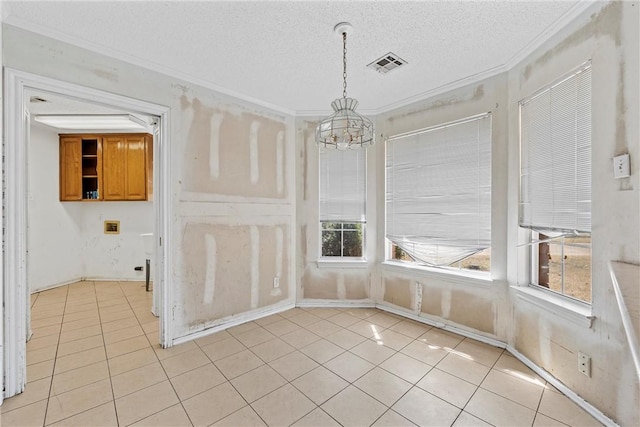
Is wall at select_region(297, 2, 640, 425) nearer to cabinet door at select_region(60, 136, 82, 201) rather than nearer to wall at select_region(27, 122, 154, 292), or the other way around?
wall at select_region(27, 122, 154, 292)

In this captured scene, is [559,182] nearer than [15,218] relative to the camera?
No

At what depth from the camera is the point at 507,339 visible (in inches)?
103

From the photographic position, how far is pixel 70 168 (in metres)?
4.76

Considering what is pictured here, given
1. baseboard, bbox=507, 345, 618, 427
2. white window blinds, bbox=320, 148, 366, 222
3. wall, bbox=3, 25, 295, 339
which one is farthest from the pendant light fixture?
baseboard, bbox=507, 345, 618, 427

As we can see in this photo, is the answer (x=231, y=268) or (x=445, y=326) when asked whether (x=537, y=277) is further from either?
(x=231, y=268)

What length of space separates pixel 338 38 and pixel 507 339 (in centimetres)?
311

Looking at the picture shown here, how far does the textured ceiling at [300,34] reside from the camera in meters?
1.87

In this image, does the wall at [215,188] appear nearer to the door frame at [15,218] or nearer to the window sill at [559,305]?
the door frame at [15,218]

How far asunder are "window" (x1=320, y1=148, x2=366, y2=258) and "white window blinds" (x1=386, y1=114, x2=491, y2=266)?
0.39 metres

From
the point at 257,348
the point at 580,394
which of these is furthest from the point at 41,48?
the point at 580,394

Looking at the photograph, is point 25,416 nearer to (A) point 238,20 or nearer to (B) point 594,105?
(A) point 238,20

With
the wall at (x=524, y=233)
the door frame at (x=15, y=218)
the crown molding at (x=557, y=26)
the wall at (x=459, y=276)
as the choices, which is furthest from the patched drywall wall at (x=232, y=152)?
the crown molding at (x=557, y=26)

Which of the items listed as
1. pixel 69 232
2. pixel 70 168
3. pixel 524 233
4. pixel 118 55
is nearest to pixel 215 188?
pixel 118 55

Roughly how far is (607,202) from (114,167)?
6.20m
